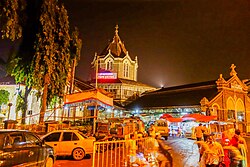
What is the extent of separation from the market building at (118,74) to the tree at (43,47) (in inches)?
945

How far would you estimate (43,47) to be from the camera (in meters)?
18.2

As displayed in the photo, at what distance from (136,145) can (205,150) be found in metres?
3.01

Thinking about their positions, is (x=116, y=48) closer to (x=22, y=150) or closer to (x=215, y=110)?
(x=215, y=110)

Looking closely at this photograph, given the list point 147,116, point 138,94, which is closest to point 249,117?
point 147,116

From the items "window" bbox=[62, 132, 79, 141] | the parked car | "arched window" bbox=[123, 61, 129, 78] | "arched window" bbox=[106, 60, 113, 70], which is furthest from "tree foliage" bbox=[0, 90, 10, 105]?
"arched window" bbox=[123, 61, 129, 78]

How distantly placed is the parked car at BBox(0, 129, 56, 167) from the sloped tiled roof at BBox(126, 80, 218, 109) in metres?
28.3

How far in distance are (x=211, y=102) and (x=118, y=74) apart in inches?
874

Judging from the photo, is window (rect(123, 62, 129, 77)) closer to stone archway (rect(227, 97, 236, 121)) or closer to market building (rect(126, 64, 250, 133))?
market building (rect(126, 64, 250, 133))

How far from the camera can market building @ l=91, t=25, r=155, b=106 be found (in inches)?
1857

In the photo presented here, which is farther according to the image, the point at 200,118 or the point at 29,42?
the point at 200,118

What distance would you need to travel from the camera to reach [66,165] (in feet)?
38.3

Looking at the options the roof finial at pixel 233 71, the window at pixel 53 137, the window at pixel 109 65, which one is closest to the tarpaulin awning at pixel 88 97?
the window at pixel 53 137

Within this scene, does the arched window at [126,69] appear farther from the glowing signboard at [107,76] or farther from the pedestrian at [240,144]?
the pedestrian at [240,144]

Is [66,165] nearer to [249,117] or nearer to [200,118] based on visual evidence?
[200,118]
